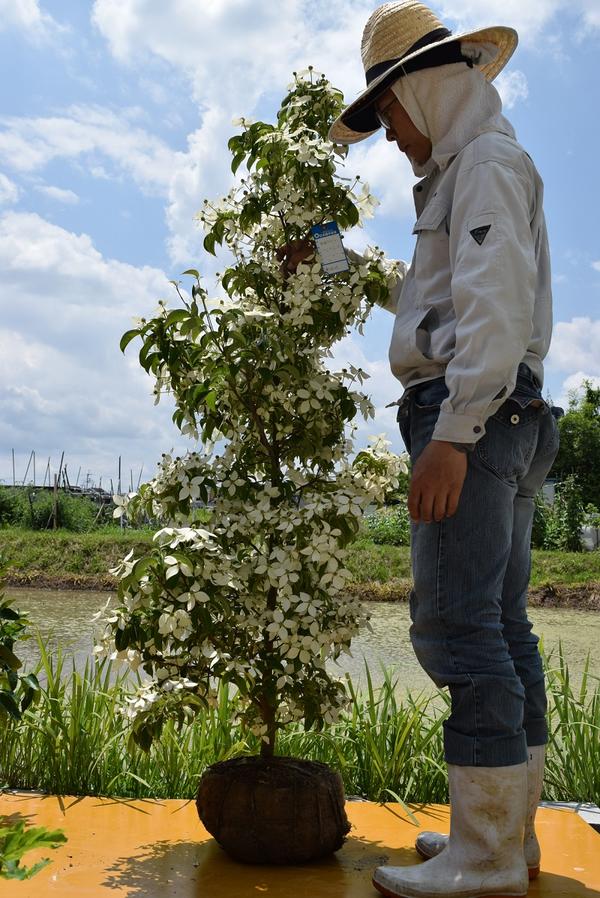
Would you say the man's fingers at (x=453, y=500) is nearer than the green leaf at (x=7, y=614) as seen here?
Yes

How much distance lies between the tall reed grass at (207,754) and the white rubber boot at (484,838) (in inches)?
31.7

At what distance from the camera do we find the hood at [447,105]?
1.76 meters

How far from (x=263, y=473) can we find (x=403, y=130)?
85cm

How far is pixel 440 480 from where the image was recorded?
160cm

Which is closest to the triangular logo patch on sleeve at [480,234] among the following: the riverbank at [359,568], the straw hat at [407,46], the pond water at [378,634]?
the straw hat at [407,46]

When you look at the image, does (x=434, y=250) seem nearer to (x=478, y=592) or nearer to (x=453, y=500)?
(x=453, y=500)

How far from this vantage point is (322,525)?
77.0 inches

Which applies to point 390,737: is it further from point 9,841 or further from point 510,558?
point 9,841

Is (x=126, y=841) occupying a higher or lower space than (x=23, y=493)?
lower

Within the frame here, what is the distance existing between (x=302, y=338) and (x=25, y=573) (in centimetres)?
953

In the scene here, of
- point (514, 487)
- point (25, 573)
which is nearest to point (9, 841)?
point (514, 487)

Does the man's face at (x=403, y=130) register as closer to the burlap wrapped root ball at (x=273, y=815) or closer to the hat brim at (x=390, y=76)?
the hat brim at (x=390, y=76)

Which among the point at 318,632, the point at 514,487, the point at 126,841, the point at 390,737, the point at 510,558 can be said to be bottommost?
the point at 126,841

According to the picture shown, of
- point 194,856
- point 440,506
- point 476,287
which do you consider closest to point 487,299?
point 476,287
